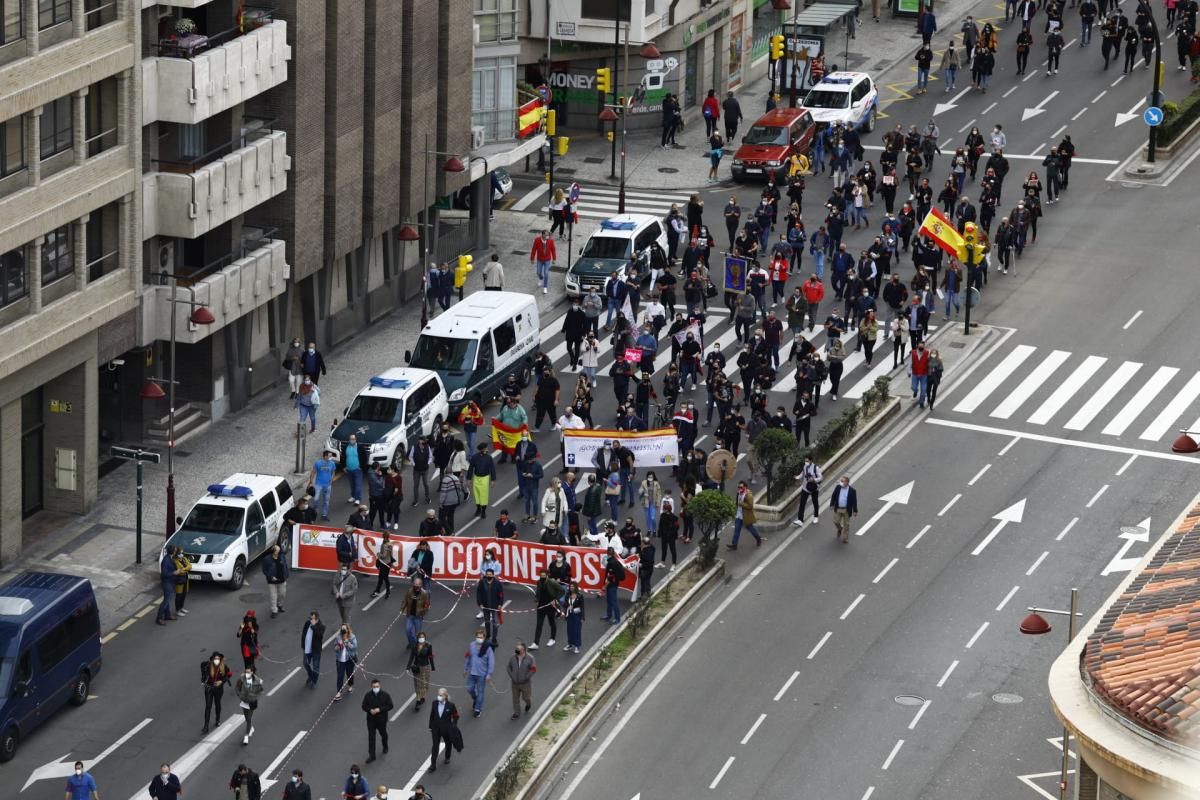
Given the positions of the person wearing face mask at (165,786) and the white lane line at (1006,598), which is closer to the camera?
the person wearing face mask at (165,786)

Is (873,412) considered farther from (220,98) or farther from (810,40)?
(810,40)

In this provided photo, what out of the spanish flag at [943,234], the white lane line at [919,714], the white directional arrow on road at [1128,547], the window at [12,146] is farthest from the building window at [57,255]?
the white directional arrow on road at [1128,547]

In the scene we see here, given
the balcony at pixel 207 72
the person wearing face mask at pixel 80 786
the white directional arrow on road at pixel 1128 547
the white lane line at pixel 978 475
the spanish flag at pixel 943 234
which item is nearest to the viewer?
the person wearing face mask at pixel 80 786

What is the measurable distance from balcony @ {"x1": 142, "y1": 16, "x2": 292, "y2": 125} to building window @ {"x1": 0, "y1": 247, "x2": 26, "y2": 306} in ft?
20.1

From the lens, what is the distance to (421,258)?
70.8 meters

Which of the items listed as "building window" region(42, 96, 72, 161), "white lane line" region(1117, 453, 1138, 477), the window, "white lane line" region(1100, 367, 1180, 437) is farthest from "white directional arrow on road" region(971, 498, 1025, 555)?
the window

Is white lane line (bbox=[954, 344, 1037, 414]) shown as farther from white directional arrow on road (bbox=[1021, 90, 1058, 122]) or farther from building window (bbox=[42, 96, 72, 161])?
building window (bbox=[42, 96, 72, 161])

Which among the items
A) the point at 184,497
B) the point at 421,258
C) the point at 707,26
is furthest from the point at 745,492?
the point at 707,26

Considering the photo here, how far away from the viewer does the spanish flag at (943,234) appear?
211 ft

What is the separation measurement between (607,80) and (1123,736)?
56444 mm

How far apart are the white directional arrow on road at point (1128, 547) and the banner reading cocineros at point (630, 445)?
32.4 feet

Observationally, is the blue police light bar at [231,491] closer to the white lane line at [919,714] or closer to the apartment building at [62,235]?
the apartment building at [62,235]

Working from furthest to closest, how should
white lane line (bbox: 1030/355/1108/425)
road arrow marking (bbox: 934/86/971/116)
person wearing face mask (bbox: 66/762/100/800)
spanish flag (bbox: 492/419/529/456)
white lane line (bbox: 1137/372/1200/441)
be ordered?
road arrow marking (bbox: 934/86/971/116)
white lane line (bbox: 1030/355/1108/425)
white lane line (bbox: 1137/372/1200/441)
spanish flag (bbox: 492/419/529/456)
person wearing face mask (bbox: 66/762/100/800)

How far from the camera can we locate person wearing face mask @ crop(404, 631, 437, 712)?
4591 centimetres
